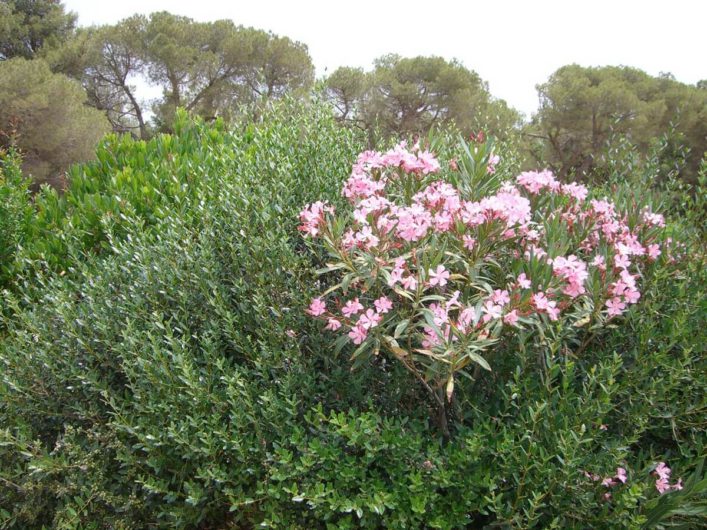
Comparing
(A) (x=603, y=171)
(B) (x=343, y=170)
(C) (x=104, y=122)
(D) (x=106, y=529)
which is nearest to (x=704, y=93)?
(A) (x=603, y=171)

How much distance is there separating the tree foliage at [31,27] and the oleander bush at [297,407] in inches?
1011

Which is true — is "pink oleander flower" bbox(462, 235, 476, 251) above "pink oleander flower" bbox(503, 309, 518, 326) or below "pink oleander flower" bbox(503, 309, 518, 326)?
above

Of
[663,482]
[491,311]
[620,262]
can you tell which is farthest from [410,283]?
[663,482]

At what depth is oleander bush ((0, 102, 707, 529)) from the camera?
2184 mm

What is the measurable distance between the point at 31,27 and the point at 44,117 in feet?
33.5

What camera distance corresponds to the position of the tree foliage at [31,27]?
77.2ft

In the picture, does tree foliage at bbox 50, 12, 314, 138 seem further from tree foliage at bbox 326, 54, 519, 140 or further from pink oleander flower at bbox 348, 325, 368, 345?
pink oleander flower at bbox 348, 325, 368, 345

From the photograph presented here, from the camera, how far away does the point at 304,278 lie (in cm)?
287

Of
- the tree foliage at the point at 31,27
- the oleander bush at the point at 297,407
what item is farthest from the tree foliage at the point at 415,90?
the oleander bush at the point at 297,407

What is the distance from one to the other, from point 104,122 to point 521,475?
20043 mm

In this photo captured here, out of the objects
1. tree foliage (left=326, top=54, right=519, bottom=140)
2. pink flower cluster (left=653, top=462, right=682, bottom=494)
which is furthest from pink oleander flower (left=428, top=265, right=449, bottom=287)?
tree foliage (left=326, top=54, right=519, bottom=140)

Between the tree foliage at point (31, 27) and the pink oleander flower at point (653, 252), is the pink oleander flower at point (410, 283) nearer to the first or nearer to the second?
the pink oleander flower at point (653, 252)

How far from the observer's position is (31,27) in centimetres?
2430

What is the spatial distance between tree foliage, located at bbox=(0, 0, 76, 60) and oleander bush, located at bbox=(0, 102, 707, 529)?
25.7 meters
